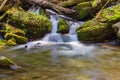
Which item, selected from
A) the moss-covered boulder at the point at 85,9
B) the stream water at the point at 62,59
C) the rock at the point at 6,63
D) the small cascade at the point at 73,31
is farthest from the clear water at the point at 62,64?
the moss-covered boulder at the point at 85,9

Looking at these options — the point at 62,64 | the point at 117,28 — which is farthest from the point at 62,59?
the point at 117,28

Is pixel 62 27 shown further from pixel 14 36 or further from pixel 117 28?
pixel 117 28

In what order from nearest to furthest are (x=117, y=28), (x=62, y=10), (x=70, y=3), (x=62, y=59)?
(x=62, y=59), (x=117, y=28), (x=62, y=10), (x=70, y=3)

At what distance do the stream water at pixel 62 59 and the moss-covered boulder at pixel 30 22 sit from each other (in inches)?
14.1

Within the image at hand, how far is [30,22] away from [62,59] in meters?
3.70

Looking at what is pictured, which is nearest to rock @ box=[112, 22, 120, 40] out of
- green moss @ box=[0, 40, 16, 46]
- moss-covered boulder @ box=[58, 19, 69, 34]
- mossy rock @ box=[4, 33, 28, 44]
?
moss-covered boulder @ box=[58, 19, 69, 34]

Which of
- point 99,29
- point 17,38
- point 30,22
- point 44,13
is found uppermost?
point 44,13

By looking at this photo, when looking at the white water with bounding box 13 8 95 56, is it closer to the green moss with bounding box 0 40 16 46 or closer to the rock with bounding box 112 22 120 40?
the green moss with bounding box 0 40 16 46

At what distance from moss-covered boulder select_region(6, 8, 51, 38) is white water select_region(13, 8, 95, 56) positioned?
0.35 metres

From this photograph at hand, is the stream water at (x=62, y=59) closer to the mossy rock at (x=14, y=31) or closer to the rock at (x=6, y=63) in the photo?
the rock at (x=6, y=63)

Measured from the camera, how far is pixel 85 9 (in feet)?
41.5

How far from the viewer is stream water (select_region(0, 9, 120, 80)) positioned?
6.79 meters

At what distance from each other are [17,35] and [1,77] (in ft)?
15.3

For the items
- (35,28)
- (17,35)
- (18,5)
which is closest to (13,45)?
(17,35)
